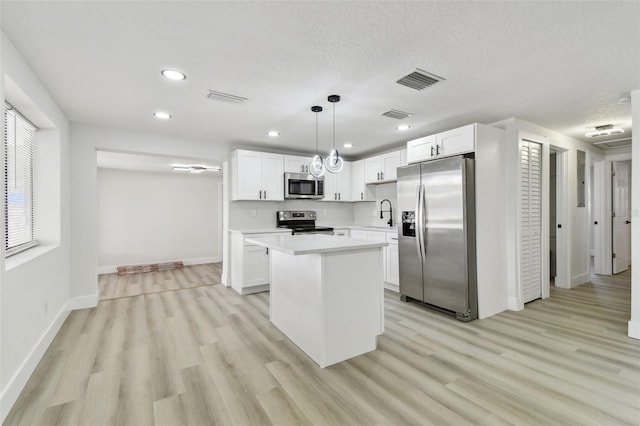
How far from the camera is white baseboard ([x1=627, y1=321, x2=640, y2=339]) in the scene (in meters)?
2.90

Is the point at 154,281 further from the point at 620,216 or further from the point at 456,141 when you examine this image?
the point at 620,216

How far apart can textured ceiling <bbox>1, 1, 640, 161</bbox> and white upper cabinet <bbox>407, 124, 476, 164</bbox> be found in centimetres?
23

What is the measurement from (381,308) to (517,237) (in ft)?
7.16

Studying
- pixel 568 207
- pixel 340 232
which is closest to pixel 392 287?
pixel 340 232

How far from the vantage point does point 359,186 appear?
5.89 metres

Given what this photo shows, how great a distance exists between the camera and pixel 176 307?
4020 mm

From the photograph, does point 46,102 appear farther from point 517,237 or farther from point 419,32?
point 517,237

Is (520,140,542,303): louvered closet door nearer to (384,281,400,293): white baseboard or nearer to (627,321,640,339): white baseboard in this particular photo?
(627,321,640,339): white baseboard

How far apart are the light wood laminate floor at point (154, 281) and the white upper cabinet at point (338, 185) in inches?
105

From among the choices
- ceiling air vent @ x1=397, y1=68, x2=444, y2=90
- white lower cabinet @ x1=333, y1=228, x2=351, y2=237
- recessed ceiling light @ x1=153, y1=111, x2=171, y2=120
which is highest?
recessed ceiling light @ x1=153, y1=111, x2=171, y2=120

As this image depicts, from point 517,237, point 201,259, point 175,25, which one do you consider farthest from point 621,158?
point 201,259

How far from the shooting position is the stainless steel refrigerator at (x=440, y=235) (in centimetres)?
341

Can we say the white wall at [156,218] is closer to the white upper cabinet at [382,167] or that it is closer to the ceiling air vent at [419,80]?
the white upper cabinet at [382,167]

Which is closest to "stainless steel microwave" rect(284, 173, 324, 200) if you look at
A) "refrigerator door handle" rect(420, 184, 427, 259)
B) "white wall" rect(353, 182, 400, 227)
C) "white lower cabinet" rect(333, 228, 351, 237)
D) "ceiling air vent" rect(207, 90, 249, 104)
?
"white lower cabinet" rect(333, 228, 351, 237)
